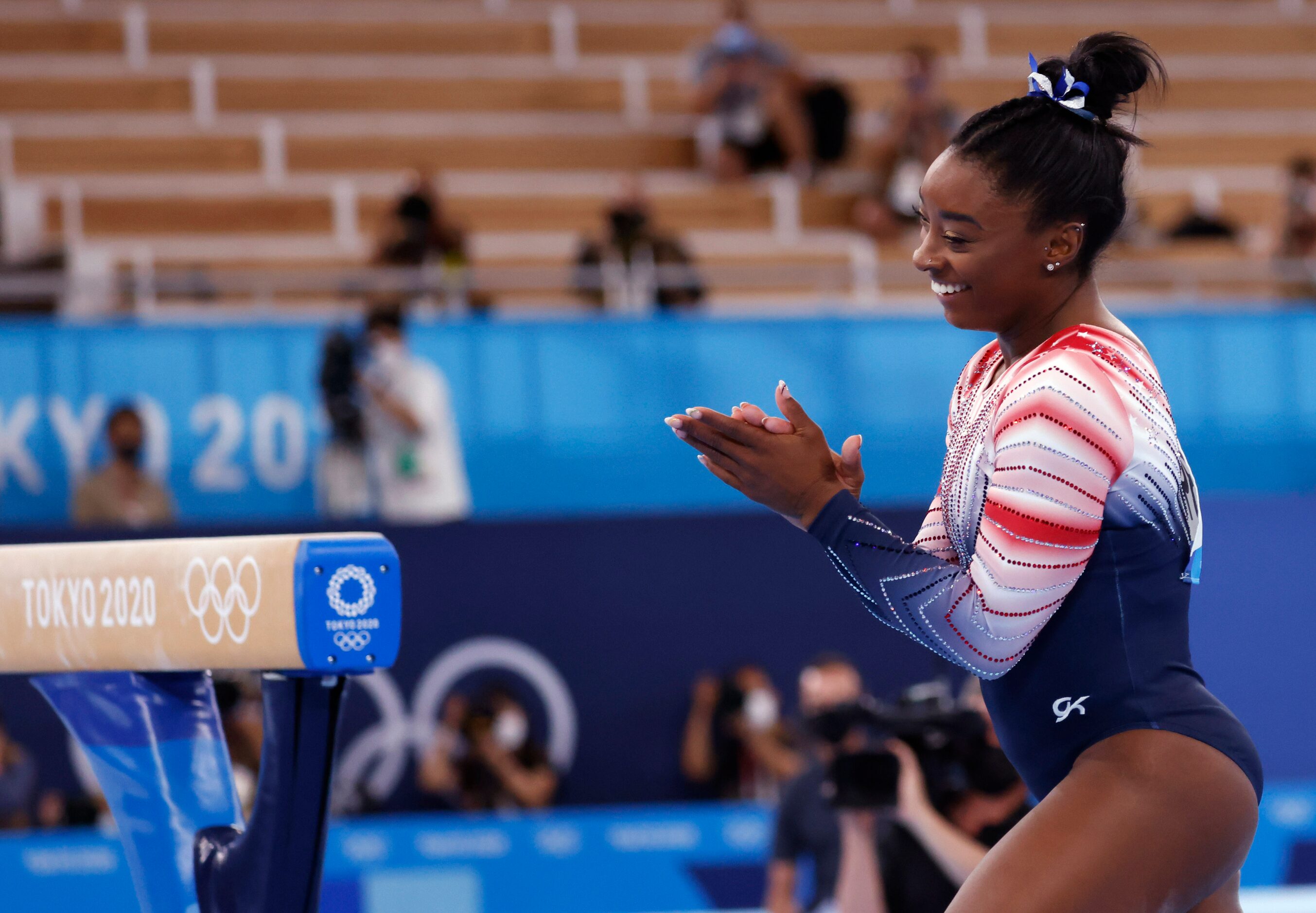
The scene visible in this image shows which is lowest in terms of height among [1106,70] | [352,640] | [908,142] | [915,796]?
[915,796]

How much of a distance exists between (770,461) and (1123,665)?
525mm

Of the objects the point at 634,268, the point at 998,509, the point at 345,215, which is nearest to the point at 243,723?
the point at 634,268

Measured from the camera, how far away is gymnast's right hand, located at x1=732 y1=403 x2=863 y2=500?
1976 mm

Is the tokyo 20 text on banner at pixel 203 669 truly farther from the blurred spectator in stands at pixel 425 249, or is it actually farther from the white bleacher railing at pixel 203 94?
the white bleacher railing at pixel 203 94

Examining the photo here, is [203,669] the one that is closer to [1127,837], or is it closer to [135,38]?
[1127,837]

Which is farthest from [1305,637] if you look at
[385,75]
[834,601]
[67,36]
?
[67,36]

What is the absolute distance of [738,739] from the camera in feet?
24.3

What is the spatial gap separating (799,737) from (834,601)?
764 mm

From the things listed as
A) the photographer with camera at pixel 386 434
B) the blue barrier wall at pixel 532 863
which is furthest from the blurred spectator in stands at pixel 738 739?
the photographer with camera at pixel 386 434

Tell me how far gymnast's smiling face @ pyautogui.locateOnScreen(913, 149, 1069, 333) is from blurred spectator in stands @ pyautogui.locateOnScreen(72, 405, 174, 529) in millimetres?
6071

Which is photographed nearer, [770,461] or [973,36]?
[770,461]

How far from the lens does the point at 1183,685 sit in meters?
2.02

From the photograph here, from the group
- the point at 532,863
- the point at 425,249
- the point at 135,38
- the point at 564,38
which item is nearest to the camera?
the point at 532,863

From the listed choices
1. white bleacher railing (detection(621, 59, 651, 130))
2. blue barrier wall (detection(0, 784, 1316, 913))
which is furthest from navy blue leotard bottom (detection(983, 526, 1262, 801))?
white bleacher railing (detection(621, 59, 651, 130))
